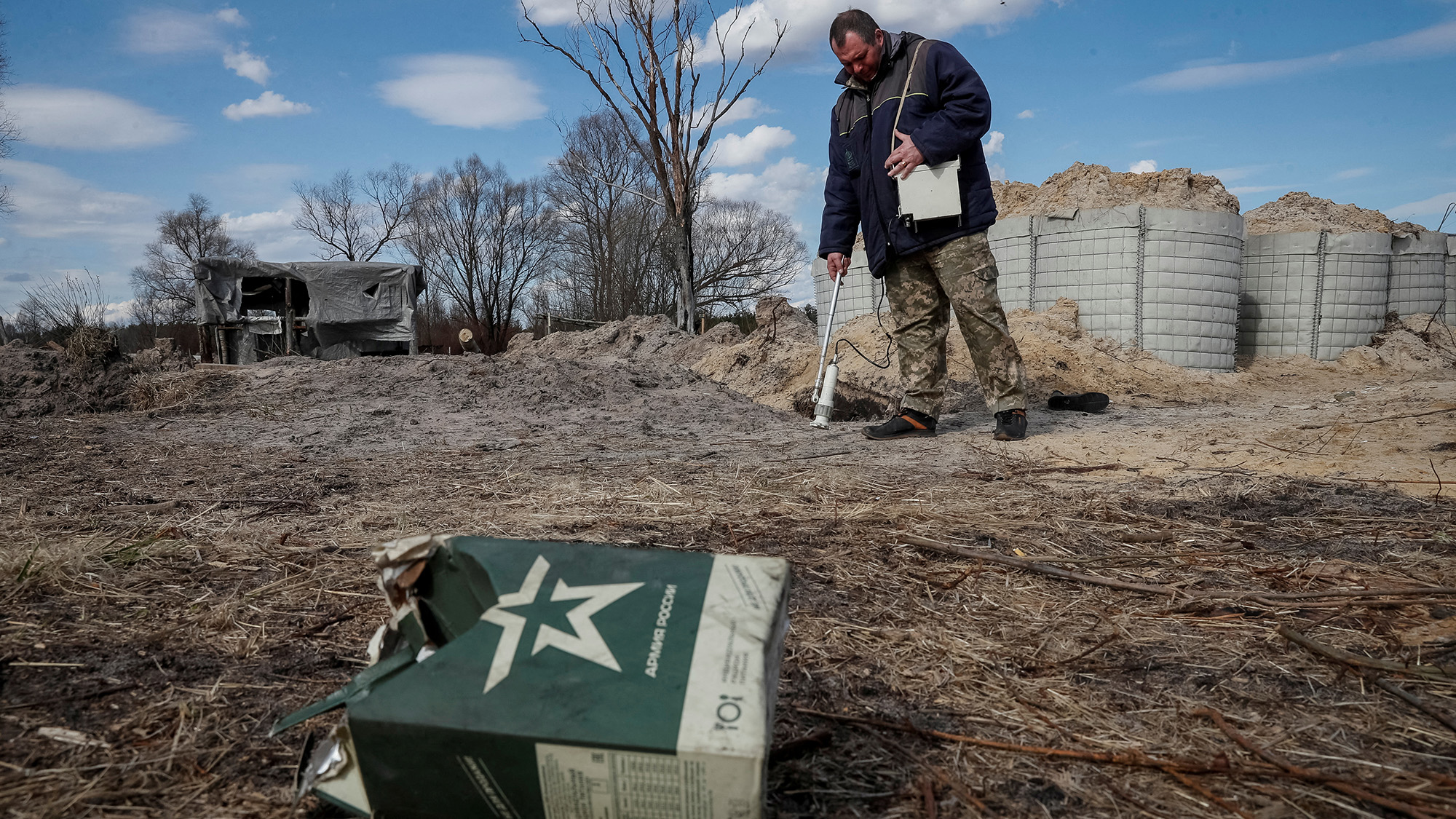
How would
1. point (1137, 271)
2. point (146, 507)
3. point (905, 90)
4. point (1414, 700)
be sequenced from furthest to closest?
point (1137, 271) < point (905, 90) < point (146, 507) < point (1414, 700)

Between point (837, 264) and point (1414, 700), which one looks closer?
point (1414, 700)

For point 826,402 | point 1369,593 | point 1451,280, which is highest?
point 1451,280

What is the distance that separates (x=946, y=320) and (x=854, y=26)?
1682mm

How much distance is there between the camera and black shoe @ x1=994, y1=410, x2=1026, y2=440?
426 cm

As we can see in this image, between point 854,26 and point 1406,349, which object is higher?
point 854,26

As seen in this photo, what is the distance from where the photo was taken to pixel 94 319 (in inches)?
398

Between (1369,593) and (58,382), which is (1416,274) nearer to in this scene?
(1369,593)

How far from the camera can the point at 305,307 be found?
17.4 metres

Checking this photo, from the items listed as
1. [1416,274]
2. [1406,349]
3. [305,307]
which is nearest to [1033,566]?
[1406,349]

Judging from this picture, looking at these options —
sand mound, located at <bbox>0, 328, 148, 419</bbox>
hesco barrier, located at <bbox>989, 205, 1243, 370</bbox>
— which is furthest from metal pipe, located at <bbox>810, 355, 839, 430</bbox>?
sand mound, located at <bbox>0, 328, 148, 419</bbox>

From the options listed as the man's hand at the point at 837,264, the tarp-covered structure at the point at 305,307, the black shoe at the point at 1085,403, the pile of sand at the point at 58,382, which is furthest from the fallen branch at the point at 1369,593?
the tarp-covered structure at the point at 305,307

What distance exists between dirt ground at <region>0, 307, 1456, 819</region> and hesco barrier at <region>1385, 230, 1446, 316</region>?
7.19m

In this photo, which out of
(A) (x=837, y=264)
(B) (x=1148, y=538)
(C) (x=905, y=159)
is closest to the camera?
(B) (x=1148, y=538)

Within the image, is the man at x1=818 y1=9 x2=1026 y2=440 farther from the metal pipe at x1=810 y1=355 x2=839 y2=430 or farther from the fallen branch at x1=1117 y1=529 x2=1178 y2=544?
the fallen branch at x1=1117 y1=529 x2=1178 y2=544
